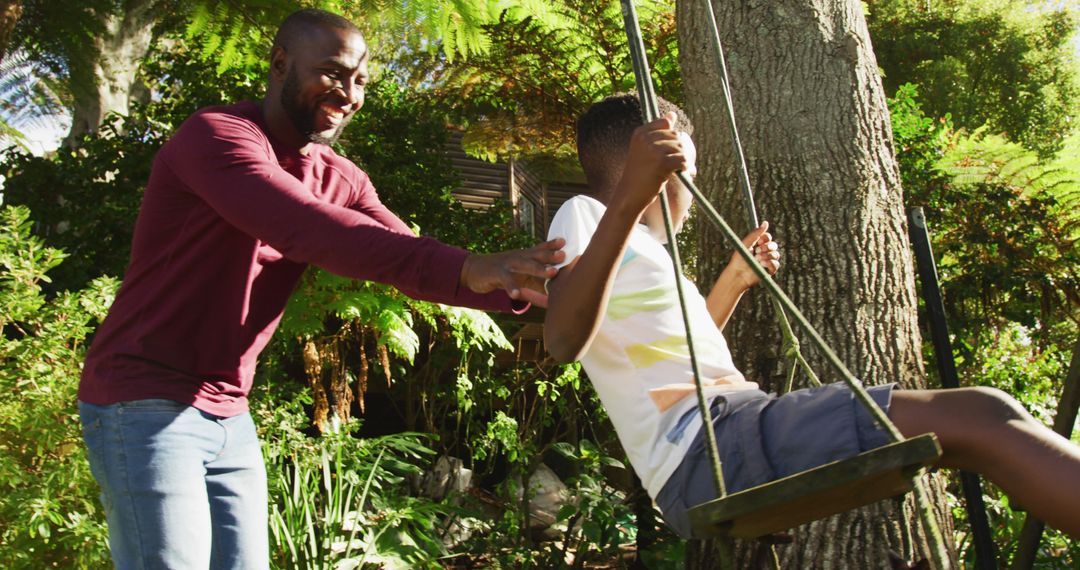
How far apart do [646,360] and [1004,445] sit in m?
0.71

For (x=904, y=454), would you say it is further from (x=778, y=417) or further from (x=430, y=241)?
(x=430, y=241)

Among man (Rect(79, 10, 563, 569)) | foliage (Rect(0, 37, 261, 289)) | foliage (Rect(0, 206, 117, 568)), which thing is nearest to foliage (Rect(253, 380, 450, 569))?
foliage (Rect(0, 206, 117, 568))

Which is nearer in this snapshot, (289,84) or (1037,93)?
(289,84)

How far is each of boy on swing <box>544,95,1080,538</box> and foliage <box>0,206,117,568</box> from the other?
2134mm

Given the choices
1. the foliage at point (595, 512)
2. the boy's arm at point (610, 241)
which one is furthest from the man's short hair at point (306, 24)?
the foliage at point (595, 512)

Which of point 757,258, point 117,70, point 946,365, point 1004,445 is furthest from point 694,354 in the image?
point 117,70

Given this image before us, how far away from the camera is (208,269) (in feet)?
6.58

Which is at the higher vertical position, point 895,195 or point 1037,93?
point 1037,93

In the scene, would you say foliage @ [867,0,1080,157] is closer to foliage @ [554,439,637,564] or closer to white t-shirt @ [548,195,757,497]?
foliage @ [554,439,637,564]

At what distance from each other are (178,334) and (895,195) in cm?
281

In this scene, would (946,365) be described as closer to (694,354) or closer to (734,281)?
Answer: (734,281)

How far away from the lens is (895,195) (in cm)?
377

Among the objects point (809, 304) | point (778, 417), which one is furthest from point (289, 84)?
point (809, 304)

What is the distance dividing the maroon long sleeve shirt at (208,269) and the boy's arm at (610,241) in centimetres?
15
